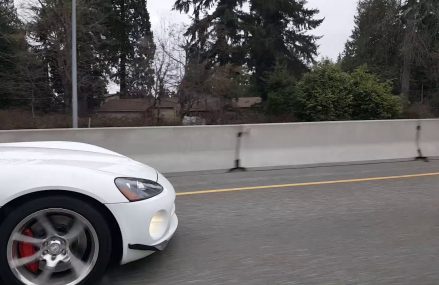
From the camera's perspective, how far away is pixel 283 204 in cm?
630

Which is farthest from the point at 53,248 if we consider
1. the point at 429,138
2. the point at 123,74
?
the point at 123,74

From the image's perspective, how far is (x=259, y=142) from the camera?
948 cm

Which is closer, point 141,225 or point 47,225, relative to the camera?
point 47,225

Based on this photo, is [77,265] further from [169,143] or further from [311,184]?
[169,143]

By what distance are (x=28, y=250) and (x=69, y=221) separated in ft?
1.07

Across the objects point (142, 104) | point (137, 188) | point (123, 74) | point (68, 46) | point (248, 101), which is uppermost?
point (68, 46)

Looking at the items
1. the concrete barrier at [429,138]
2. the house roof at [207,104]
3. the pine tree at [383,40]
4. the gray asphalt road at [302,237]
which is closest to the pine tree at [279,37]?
the pine tree at [383,40]

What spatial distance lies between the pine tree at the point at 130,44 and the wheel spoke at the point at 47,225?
104 feet

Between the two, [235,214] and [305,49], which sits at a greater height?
[305,49]

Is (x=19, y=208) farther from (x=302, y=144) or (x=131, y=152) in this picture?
(x=302, y=144)

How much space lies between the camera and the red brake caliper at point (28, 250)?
3406 millimetres

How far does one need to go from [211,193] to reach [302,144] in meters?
3.52

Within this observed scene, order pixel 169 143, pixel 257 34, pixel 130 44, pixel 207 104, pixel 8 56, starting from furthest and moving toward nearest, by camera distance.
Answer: pixel 130 44 → pixel 257 34 → pixel 8 56 → pixel 207 104 → pixel 169 143

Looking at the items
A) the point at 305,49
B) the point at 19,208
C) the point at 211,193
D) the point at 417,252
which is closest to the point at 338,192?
the point at 211,193
